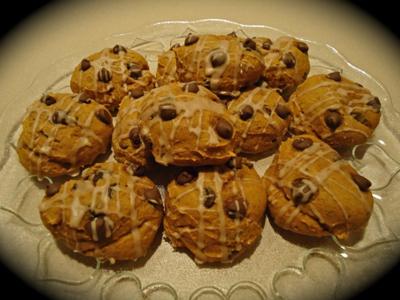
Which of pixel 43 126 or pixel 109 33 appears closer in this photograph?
pixel 43 126

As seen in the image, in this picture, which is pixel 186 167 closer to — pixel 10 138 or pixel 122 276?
pixel 122 276

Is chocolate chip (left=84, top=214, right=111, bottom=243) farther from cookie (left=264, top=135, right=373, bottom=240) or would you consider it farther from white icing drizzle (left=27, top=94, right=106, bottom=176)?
cookie (left=264, top=135, right=373, bottom=240)

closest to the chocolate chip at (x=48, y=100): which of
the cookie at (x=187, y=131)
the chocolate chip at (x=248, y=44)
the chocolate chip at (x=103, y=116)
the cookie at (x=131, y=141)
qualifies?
the chocolate chip at (x=103, y=116)

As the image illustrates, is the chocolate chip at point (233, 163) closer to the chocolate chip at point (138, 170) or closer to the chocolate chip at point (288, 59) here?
the chocolate chip at point (138, 170)

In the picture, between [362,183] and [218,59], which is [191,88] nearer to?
[218,59]

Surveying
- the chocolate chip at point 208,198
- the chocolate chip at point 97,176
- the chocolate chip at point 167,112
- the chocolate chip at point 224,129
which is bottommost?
the chocolate chip at point 208,198

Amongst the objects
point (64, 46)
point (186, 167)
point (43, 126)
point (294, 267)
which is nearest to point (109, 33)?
point (64, 46)
